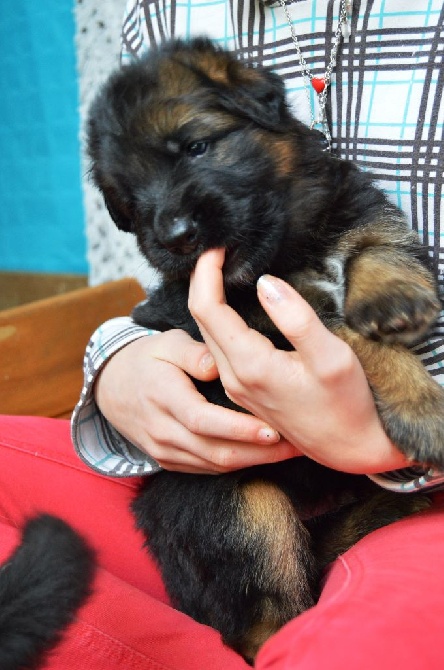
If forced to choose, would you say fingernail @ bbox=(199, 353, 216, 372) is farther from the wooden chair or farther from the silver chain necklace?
the wooden chair

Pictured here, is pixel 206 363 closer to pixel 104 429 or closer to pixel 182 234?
pixel 182 234

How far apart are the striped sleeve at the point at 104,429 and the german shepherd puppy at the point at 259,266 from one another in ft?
0.54

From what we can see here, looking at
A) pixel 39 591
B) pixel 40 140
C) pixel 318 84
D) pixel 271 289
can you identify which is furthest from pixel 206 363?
pixel 40 140

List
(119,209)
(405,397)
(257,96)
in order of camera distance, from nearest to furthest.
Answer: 1. (405,397)
2. (257,96)
3. (119,209)

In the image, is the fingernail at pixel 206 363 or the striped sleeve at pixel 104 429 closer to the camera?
the fingernail at pixel 206 363

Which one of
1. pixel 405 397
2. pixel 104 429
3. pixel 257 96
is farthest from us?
pixel 104 429

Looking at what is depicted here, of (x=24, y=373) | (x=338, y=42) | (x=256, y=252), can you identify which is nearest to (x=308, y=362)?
(x=256, y=252)

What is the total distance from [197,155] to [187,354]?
1.25 feet

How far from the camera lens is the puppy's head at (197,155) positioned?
1213 millimetres

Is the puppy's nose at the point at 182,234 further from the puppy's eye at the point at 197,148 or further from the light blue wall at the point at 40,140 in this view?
the light blue wall at the point at 40,140

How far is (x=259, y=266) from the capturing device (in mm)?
1250

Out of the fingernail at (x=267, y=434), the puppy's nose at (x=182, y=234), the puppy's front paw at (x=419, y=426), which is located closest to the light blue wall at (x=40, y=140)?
the puppy's nose at (x=182, y=234)

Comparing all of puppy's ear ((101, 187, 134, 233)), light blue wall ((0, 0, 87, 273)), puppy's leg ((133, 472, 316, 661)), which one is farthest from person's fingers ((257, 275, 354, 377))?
→ light blue wall ((0, 0, 87, 273))

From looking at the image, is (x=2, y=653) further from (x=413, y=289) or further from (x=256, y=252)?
(x=413, y=289)
